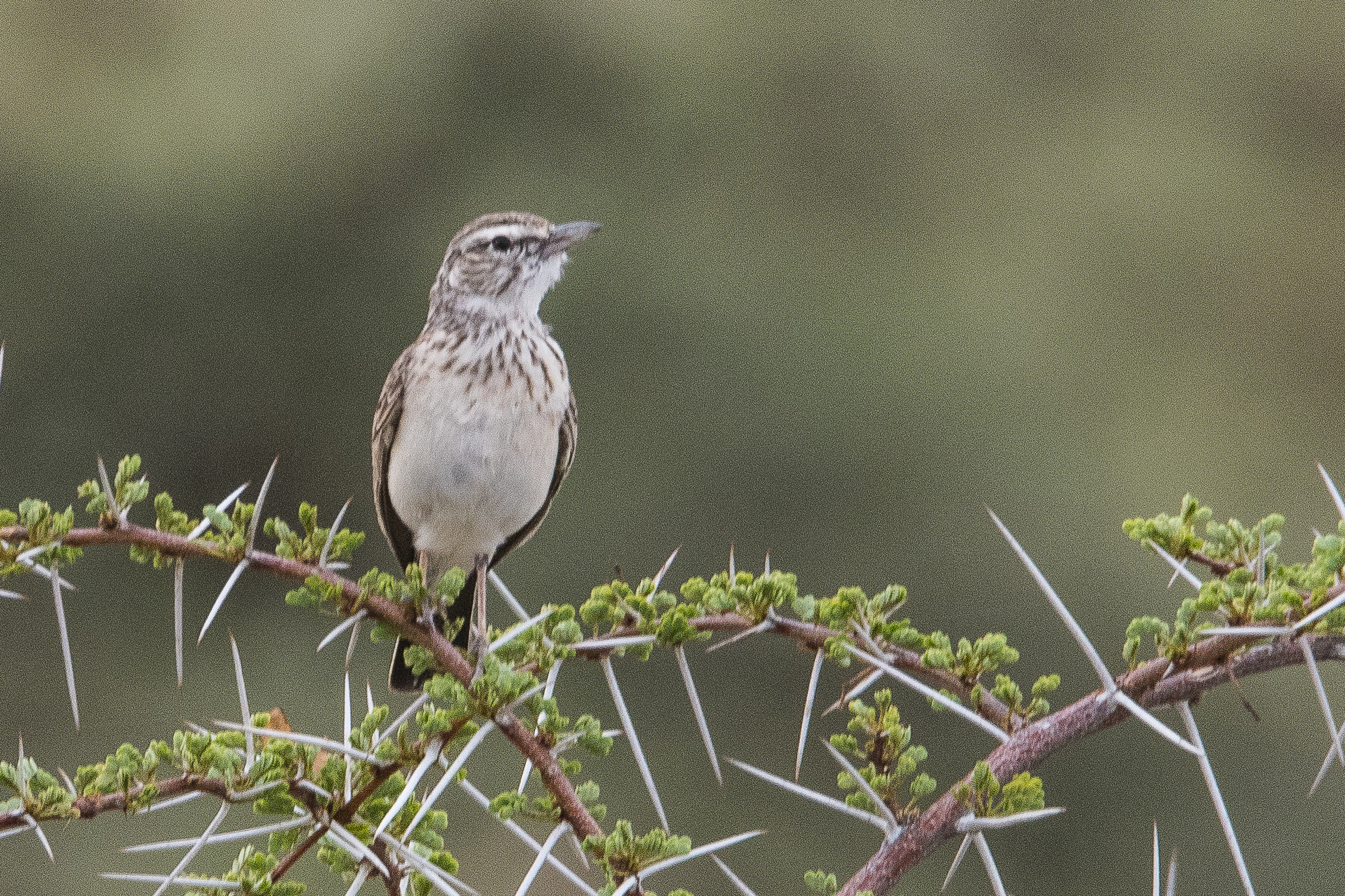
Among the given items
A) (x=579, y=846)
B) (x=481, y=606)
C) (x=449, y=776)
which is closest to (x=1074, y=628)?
(x=579, y=846)

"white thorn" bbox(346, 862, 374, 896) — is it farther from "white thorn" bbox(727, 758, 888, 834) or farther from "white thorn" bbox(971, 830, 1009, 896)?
"white thorn" bbox(971, 830, 1009, 896)

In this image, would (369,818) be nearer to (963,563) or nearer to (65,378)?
(963,563)

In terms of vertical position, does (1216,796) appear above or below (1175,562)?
below

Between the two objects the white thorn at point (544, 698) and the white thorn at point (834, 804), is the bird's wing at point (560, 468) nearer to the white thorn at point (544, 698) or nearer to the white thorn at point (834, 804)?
the white thorn at point (544, 698)

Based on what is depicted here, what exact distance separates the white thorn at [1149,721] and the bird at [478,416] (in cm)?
225

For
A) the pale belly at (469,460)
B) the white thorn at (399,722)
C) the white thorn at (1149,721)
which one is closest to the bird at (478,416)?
the pale belly at (469,460)

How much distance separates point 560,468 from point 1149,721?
3.12m

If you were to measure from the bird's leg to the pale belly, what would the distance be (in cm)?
12

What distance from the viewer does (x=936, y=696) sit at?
2355 mm

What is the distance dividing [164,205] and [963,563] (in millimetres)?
6987

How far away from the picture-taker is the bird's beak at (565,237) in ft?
16.3

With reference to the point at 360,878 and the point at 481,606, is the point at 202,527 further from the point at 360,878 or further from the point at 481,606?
the point at 481,606

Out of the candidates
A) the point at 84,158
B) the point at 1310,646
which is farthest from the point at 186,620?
the point at 1310,646

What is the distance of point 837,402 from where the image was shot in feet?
38.7
